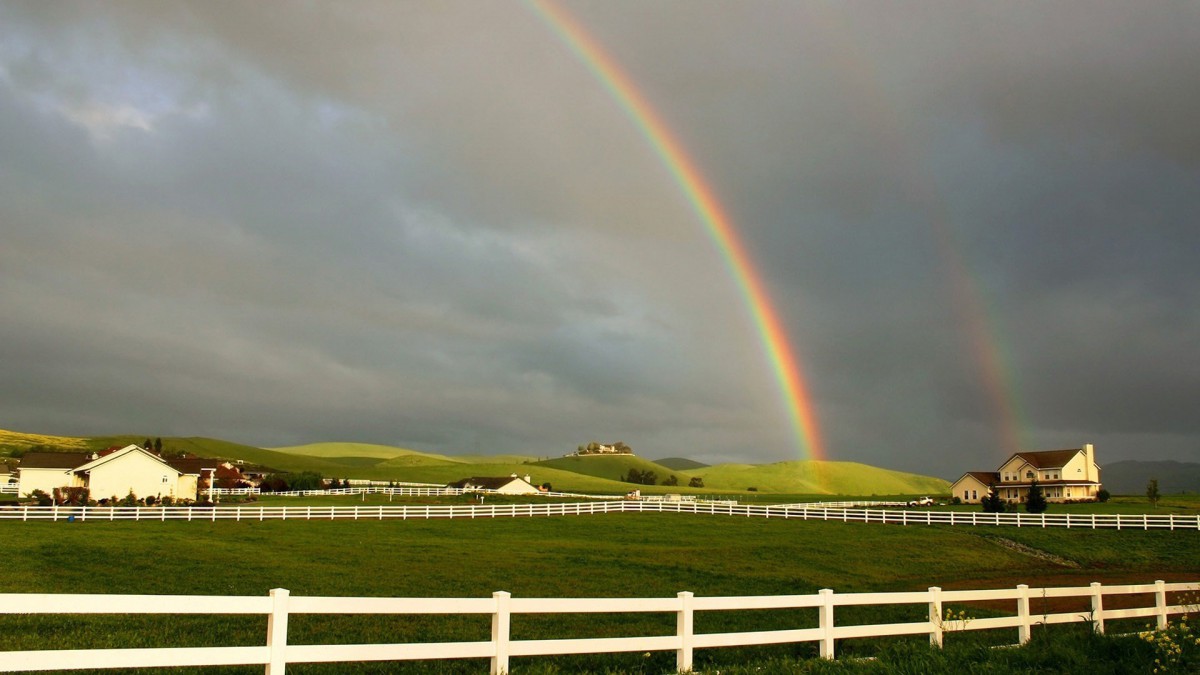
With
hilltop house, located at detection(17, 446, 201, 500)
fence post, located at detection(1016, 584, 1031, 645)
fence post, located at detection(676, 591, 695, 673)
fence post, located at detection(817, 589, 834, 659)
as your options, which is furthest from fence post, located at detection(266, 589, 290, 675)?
hilltop house, located at detection(17, 446, 201, 500)

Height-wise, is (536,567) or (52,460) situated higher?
(52,460)

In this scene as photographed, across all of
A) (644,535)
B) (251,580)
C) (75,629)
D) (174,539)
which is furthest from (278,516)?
(75,629)

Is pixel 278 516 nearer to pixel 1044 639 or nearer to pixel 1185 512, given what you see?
pixel 1044 639

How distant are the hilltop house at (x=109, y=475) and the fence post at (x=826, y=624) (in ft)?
274

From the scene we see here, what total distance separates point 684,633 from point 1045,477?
334 ft

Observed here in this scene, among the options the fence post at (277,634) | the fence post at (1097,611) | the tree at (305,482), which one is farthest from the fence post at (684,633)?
the tree at (305,482)

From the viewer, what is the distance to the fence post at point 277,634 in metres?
6.94

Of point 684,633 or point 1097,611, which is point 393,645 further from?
point 1097,611

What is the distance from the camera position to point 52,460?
3356 inches

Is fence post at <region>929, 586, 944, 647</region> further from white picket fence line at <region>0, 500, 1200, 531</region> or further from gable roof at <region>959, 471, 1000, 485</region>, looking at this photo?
gable roof at <region>959, 471, 1000, 485</region>

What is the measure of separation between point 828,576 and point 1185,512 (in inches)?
2190

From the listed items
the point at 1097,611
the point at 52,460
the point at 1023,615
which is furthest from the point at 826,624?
the point at 52,460

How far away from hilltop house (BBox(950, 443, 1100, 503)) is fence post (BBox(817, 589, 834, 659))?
3789 inches

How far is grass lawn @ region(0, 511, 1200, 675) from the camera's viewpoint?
12.8 m
